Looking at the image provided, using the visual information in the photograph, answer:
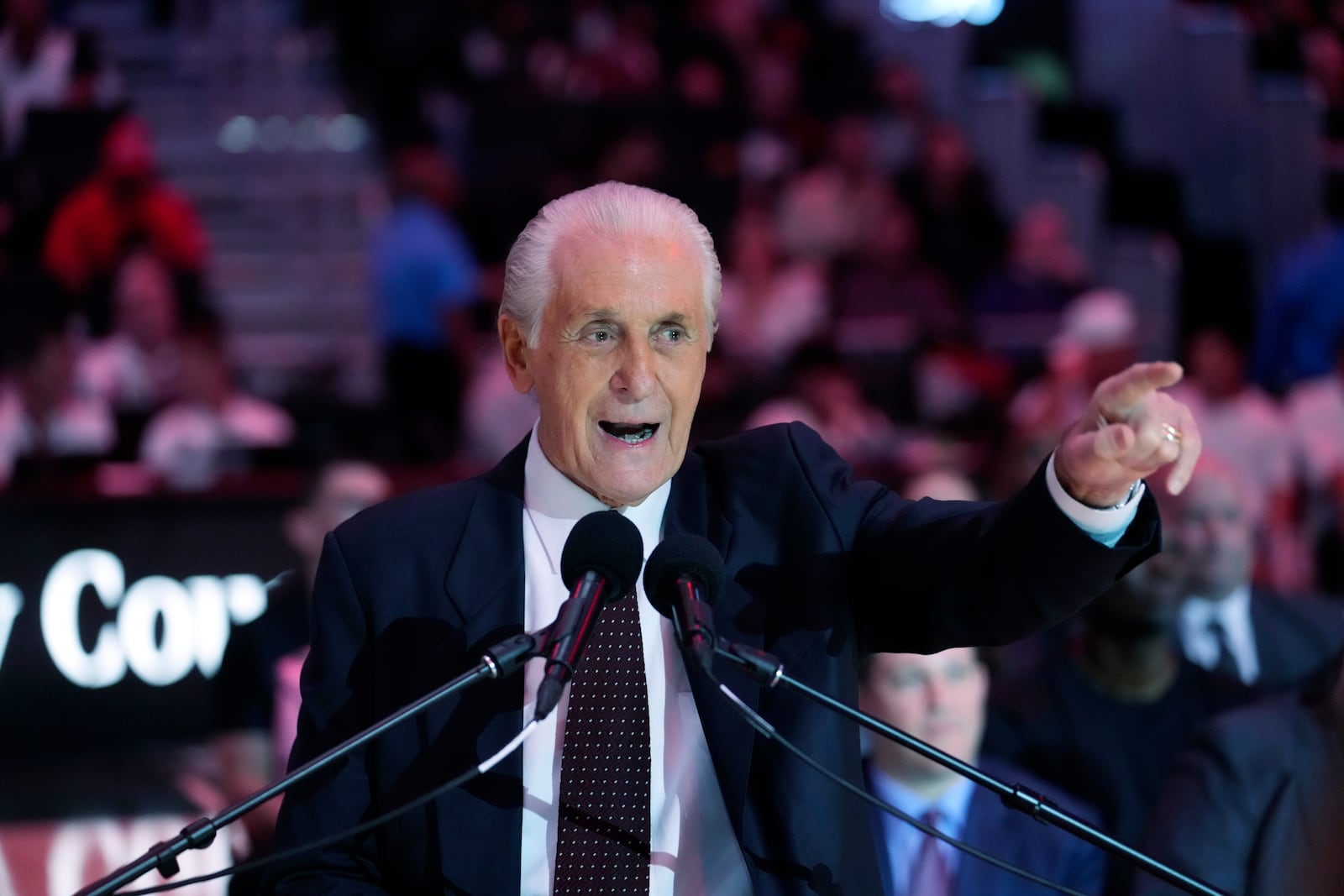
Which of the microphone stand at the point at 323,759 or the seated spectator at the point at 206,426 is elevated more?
the microphone stand at the point at 323,759

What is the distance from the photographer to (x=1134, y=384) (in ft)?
5.83

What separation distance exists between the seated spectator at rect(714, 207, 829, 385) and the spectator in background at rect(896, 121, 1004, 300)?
1165 mm

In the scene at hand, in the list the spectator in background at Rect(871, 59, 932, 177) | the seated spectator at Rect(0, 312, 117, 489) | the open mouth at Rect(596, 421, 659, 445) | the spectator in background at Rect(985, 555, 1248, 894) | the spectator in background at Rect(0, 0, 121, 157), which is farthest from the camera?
the spectator in background at Rect(871, 59, 932, 177)

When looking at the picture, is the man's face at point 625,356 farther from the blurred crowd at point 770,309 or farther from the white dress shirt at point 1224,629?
the white dress shirt at point 1224,629

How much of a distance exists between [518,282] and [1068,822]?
954mm

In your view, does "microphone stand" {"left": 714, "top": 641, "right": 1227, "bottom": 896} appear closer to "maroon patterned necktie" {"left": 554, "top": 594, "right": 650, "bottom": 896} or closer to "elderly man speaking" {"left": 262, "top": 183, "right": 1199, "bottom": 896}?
"elderly man speaking" {"left": 262, "top": 183, "right": 1199, "bottom": 896}

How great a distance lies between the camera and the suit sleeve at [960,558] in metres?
1.92

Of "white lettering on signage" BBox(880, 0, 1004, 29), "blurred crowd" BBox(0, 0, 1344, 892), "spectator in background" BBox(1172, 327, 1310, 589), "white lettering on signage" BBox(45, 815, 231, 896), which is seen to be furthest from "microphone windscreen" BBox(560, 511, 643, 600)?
"white lettering on signage" BBox(880, 0, 1004, 29)

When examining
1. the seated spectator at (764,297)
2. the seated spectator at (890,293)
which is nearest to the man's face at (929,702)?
the seated spectator at (764,297)

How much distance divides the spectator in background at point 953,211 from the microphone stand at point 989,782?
27.8ft

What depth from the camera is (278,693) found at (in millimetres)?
4305

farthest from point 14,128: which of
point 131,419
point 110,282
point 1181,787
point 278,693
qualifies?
point 1181,787

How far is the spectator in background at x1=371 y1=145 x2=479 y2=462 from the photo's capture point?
8.03m

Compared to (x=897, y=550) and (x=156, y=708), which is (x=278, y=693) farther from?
(x=897, y=550)
